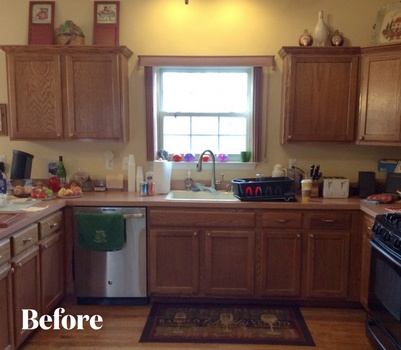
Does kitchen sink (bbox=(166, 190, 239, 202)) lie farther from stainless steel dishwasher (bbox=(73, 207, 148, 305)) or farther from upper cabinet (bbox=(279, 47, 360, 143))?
upper cabinet (bbox=(279, 47, 360, 143))

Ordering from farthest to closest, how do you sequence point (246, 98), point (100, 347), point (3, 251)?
1. point (246, 98)
2. point (100, 347)
3. point (3, 251)

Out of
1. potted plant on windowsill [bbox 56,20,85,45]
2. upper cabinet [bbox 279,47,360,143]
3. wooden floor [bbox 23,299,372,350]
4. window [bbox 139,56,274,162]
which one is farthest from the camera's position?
window [bbox 139,56,274,162]

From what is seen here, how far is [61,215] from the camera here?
280 centimetres

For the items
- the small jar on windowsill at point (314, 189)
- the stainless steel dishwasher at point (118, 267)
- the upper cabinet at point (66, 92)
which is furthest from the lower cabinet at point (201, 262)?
the upper cabinet at point (66, 92)

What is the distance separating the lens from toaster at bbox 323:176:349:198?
301 centimetres

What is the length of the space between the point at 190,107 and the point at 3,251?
2.02 metres

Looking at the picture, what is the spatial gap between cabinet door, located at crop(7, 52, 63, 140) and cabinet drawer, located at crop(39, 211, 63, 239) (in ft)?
2.37

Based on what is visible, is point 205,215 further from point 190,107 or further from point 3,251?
point 3,251

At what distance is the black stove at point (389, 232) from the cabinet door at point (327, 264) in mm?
475

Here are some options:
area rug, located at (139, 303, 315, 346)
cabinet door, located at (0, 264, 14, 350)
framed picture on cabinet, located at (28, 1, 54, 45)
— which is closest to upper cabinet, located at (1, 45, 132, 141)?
framed picture on cabinet, located at (28, 1, 54, 45)

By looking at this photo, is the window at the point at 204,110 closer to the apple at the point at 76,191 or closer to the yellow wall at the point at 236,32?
the yellow wall at the point at 236,32

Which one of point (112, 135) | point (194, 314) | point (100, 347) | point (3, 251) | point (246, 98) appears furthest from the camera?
point (246, 98)

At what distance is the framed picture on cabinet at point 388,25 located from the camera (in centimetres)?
293

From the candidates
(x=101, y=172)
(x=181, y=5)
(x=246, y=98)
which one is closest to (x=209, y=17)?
(x=181, y=5)
